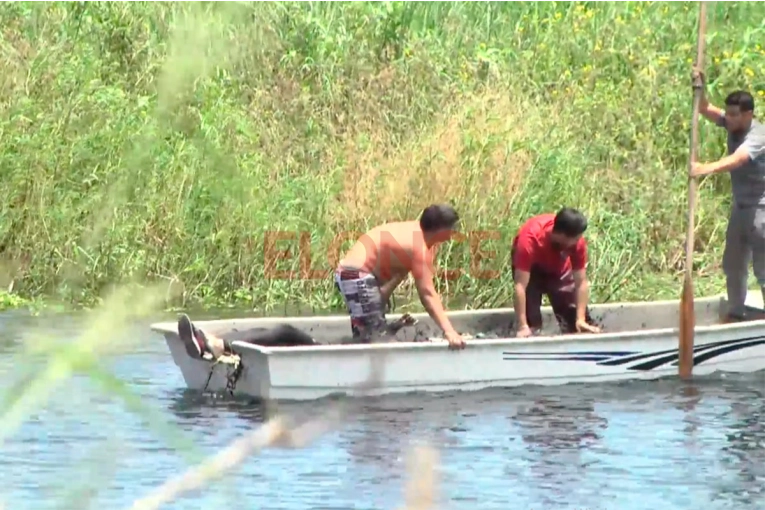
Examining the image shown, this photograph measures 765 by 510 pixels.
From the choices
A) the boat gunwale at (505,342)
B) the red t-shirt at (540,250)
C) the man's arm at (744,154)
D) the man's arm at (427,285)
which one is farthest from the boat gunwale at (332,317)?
the man's arm at (744,154)

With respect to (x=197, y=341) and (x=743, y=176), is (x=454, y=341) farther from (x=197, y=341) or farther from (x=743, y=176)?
(x=743, y=176)

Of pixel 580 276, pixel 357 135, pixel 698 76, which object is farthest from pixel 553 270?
pixel 357 135

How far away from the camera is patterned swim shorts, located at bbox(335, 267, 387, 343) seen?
10023 millimetres

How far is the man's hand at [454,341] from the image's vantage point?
31.9 ft

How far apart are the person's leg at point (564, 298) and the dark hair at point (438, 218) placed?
1.52 m

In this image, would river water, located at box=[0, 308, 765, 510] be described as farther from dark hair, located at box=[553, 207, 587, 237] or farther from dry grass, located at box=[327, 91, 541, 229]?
dry grass, located at box=[327, 91, 541, 229]

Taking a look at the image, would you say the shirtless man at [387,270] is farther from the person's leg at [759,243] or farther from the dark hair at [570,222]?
the person's leg at [759,243]

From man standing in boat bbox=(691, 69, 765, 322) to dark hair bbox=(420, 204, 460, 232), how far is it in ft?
6.60

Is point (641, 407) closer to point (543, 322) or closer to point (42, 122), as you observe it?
point (543, 322)

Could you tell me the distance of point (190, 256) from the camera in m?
13.7

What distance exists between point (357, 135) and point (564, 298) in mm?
4251

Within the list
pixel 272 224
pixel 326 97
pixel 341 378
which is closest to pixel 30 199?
pixel 272 224

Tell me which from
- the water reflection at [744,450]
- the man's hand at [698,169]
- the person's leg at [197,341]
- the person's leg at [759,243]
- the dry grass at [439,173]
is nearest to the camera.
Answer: the water reflection at [744,450]

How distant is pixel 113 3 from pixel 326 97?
290cm
